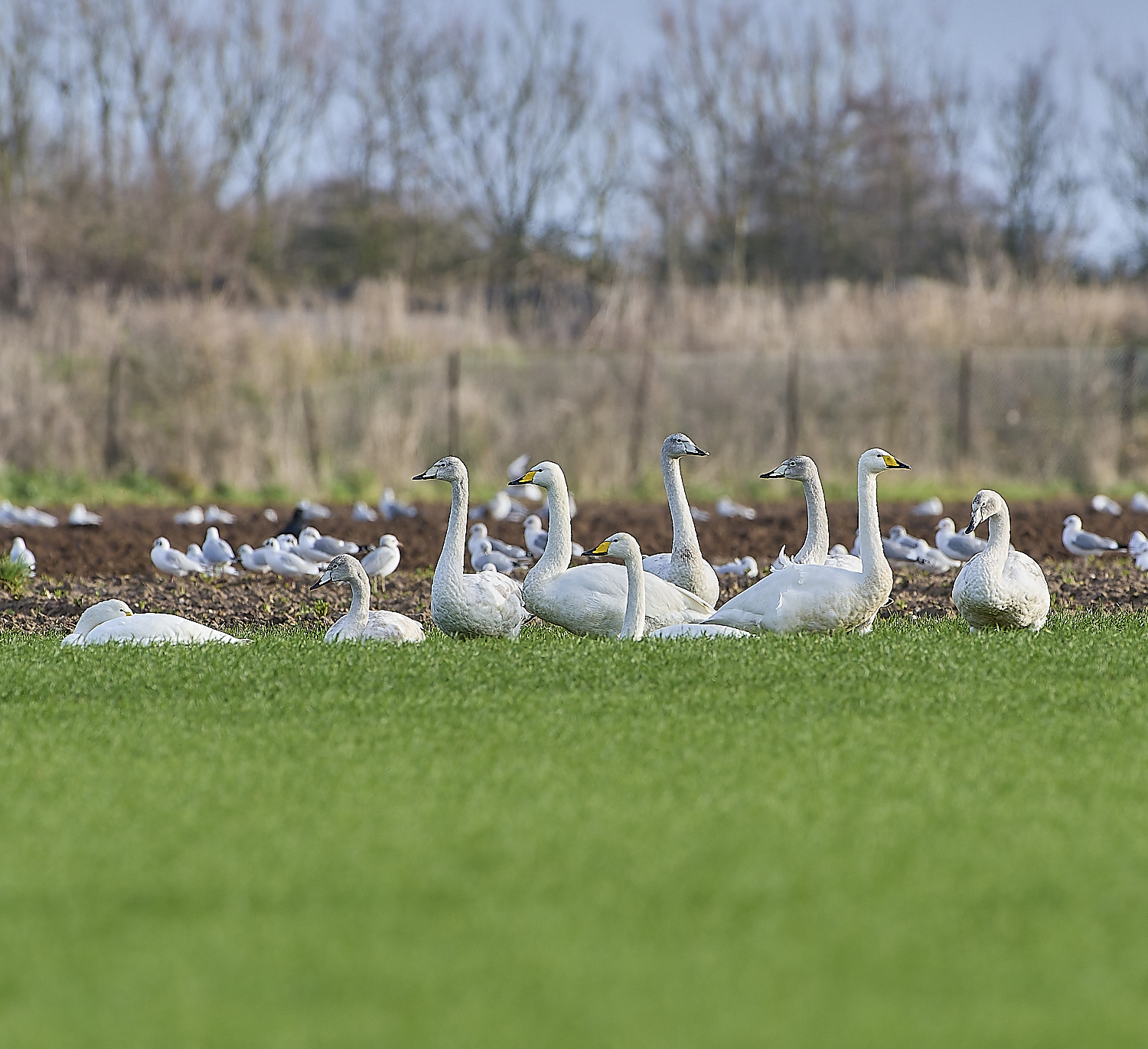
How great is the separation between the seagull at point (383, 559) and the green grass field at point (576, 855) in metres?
4.22

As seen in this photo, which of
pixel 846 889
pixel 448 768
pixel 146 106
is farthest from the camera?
pixel 146 106

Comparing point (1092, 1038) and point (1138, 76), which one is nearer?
point (1092, 1038)

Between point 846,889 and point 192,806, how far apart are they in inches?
81.7

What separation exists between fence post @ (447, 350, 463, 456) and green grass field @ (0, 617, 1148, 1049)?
54.5 ft

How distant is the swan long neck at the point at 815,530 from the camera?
9234mm

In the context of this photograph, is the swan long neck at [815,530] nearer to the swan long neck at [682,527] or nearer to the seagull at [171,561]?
the swan long neck at [682,527]

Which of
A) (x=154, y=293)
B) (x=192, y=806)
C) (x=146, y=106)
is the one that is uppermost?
(x=146, y=106)

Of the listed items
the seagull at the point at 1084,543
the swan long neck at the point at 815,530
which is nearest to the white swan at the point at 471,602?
the swan long neck at the point at 815,530

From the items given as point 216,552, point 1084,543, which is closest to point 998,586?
point 1084,543

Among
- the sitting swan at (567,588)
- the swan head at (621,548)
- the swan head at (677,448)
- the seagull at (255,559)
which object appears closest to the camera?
Result: the swan head at (621,548)

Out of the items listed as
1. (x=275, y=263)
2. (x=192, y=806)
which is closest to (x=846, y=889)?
(x=192, y=806)

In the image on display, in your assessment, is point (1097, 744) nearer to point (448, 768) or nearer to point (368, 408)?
point (448, 768)

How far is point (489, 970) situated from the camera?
3.34 meters

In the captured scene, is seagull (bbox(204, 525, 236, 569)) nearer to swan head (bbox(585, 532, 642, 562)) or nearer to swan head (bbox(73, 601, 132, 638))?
swan head (bbox(73, 601, 132, 638))
